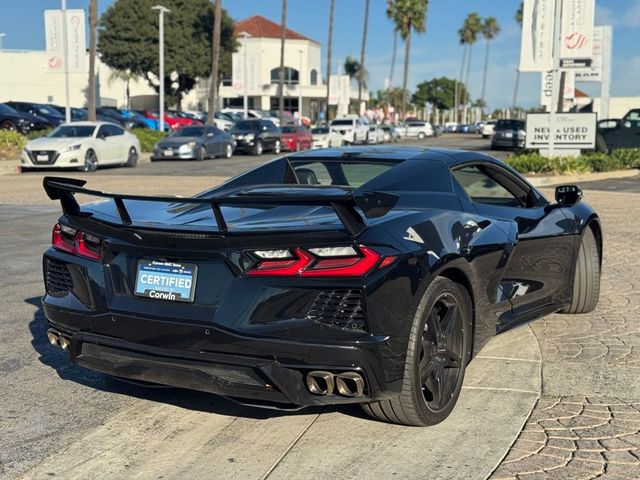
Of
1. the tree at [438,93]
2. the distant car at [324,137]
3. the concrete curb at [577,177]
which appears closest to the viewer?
the concrete curb at [577,177]

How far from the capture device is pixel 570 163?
22.1m

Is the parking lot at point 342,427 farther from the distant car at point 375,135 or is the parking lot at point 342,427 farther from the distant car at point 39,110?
the distant car at point 375,135

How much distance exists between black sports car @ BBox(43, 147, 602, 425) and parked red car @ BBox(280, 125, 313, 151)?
110 ft

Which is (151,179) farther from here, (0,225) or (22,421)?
(22,421)

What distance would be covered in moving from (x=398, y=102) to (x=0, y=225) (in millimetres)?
125482

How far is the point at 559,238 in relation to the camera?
5.88 m

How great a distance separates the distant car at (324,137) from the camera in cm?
4259

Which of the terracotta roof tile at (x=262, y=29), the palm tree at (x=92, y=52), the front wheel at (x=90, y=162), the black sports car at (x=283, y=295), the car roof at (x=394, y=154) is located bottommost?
the front wheel at (x=90, y=162)

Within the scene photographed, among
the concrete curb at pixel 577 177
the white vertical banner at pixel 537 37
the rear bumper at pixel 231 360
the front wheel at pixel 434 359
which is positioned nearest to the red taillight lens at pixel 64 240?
the rear bumper at pixel 231 360

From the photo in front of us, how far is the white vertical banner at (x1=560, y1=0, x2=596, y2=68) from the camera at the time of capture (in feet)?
74.3

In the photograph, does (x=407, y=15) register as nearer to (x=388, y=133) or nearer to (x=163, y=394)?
(x=388, y=133)

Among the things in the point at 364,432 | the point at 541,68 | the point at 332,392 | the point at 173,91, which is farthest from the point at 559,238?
the point at 173,91

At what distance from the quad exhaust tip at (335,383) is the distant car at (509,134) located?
37.5m

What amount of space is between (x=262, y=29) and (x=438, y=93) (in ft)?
248
